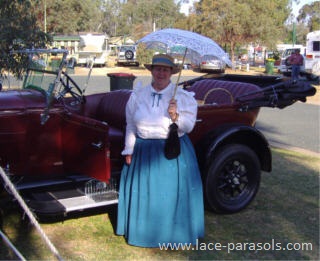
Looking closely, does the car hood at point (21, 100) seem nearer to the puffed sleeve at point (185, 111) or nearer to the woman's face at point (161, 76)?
the woman's face at point (161, 76)

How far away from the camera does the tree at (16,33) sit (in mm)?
4953

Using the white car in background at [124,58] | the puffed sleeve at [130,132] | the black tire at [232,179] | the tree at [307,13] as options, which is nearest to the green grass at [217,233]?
the black tire at [232,179]

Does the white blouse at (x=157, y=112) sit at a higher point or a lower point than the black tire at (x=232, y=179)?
higher

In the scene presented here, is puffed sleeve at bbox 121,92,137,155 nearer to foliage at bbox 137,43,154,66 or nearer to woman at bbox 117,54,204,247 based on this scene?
woman at bbox 117,54,204,247

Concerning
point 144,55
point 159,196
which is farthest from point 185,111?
point 144,55

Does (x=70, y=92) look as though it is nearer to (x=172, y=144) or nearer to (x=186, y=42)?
(x=186, y=42)

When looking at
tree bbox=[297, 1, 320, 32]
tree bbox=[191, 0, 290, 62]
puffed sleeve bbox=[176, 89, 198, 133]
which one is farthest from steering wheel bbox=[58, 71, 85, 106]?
tree bbox=[297, 1, 320, 32]

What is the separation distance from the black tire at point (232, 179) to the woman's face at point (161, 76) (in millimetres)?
1160

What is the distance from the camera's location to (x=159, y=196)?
377 centimetres

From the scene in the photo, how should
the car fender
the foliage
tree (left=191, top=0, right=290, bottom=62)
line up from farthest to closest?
tree (left=191, top=0, right=290, bottom=62) < the foliage < the car fender

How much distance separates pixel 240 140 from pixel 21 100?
2.29 meters

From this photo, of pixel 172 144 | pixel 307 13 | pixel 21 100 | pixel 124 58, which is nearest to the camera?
pixel 172 144

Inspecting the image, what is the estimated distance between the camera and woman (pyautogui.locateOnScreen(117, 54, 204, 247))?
3.75 meters

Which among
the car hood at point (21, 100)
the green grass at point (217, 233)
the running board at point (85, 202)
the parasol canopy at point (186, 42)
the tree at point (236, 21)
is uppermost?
the tree at point (236, 21)
